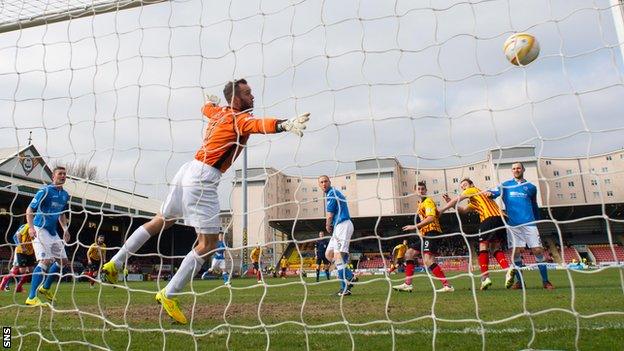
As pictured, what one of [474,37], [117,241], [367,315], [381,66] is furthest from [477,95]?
[117,241]

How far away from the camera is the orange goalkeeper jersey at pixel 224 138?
3957mm

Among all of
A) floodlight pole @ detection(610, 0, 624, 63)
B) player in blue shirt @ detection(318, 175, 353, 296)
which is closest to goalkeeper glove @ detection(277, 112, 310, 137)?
floodlight pole @ detection(610, 0, 624, 63)

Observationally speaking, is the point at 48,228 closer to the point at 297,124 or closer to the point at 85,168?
the point at 85,168

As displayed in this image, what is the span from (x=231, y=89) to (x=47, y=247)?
418cm

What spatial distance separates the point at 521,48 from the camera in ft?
11.4

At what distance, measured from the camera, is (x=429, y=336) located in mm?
3193

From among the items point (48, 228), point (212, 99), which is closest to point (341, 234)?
point (212, 99)

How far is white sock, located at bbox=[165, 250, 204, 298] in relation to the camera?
3.94 meters

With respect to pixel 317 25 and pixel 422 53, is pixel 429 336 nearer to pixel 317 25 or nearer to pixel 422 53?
pixel 422 53

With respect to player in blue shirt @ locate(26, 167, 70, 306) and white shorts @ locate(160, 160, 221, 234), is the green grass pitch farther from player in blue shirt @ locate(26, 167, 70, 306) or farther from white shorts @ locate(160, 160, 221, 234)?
player in blue shirt @ locate(26, 167, 70, 306)

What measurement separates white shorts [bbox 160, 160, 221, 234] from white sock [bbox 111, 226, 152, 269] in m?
0.35

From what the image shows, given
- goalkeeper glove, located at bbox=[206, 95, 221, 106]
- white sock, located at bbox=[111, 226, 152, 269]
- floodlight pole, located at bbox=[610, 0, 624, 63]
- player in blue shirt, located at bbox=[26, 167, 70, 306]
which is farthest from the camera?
player in blue shirt, located at bbox=[26, 167, 70, 306]

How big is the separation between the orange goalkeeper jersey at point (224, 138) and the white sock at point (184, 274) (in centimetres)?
80

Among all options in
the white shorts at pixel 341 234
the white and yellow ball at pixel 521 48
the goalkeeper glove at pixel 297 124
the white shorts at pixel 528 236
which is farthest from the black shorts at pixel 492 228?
the goalkeeper glove at pixel 297 124
